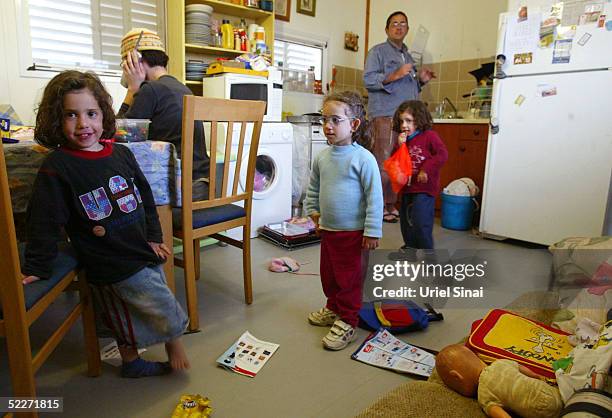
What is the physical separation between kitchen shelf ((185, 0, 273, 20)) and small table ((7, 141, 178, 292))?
7.29ft

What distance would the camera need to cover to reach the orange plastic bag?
2221mm

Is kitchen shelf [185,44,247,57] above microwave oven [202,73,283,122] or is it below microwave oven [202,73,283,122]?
above

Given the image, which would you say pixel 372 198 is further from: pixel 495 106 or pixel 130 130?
pixel 495 106

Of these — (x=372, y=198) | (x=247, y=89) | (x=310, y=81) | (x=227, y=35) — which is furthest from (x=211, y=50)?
(x=372, y=198)

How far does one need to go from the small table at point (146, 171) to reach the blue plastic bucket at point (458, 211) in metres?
2.38

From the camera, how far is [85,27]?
2.94m

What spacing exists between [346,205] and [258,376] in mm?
663

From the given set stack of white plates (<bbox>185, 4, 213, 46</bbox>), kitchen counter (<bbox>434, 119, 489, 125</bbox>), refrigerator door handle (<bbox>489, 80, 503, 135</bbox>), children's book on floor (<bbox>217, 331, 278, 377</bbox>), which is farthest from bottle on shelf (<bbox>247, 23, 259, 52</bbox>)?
children's book on floor (<bbox>217, 331, 278, 377</bbox>)

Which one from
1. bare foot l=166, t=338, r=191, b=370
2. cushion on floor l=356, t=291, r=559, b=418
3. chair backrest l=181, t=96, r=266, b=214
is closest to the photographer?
cushion on floor l=356, t=291, r=559, b=418

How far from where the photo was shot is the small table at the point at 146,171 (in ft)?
3.96

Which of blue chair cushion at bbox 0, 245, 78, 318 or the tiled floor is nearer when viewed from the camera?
blue chair cushion at bbox 0, 245, 78, 318

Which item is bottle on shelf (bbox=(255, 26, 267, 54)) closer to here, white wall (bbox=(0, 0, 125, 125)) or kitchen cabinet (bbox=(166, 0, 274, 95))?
kitchen cabinet (bbox=(166, 0, 274, 95))

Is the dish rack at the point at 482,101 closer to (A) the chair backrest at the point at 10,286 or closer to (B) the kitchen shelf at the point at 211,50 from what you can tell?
(B) the kitchen shelf at the point at 211,50

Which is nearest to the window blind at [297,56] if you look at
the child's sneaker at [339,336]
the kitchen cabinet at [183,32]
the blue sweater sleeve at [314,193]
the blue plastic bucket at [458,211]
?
the kitchen cabinet at [183,32]
